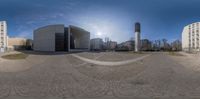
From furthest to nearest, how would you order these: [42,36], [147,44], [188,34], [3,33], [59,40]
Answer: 1. [59,40]
2. [42,36]
3. [147,44]
4. [3,33]
5. [188,34]

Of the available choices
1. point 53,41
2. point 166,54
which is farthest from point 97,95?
point 53,41

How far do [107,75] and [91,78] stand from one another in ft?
2.60

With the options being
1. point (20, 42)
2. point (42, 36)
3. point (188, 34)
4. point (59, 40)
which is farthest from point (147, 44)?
point (59, 40)

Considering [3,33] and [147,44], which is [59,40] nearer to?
[3,33]

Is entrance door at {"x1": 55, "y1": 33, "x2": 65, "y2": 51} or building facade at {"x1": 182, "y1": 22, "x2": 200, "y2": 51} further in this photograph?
entrance door at {"x1": 55, "y1": 33, "x2": 65, "y2": 51}

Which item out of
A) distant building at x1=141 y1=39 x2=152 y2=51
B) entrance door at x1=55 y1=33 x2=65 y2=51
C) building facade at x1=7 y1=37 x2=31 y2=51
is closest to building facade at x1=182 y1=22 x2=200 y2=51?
distant building at x1=141 y1=39 x2=152 y2=51

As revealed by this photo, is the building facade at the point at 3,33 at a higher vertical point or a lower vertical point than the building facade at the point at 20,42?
higher

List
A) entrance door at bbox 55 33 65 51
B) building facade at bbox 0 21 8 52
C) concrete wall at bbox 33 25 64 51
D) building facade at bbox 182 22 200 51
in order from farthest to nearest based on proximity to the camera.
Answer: entrance door at bbox 55 33 65 51
concrete wall at bbox 33 25 64 51
building facade at bbox 0 21 8 52
building facade at bbox 182 22 200 51

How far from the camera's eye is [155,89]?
5.13 m

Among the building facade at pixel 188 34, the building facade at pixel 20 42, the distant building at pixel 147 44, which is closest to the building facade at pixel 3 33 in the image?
the building facade at pixel 20 42

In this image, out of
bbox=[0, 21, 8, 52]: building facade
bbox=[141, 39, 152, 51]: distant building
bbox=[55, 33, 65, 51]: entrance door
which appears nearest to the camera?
bbox=[0, 21, 8, 52]: building facade

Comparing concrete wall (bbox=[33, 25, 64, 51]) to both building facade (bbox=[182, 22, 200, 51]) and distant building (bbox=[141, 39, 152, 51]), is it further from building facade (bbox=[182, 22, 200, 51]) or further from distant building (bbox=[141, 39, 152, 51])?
building facade (bbox=[182, 22, 200, 51])

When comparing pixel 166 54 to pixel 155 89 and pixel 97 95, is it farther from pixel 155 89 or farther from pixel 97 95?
pixel 97 95

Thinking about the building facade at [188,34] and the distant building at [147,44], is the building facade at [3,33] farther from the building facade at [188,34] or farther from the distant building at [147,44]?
the building facade at [188,34]
